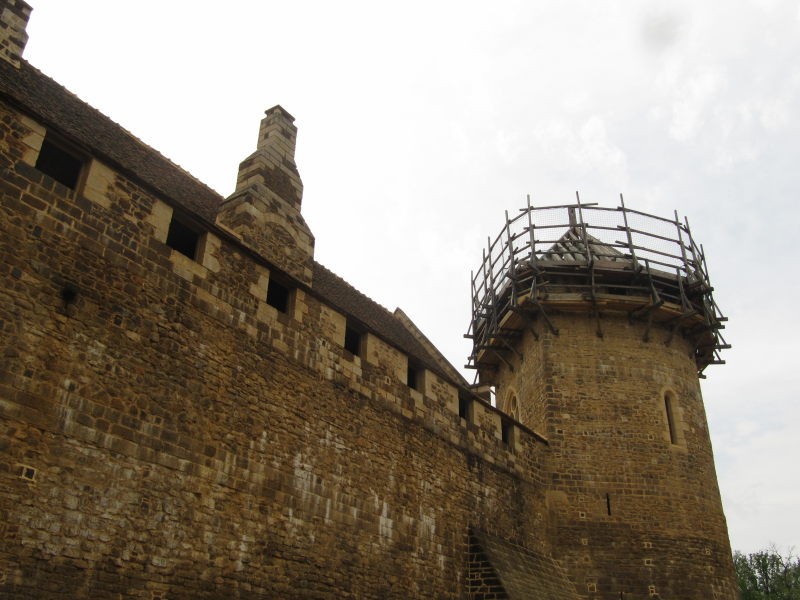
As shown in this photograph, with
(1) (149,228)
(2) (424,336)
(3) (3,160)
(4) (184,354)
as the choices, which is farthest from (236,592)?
(2) (424,336)

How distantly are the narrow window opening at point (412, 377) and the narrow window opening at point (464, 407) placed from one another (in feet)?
4.00

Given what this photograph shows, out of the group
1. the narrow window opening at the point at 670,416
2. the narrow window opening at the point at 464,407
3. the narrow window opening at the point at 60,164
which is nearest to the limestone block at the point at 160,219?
the narrow window opening at the point at 60,164

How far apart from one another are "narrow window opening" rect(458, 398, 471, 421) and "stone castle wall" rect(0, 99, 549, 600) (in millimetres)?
1687

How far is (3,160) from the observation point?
6.87m

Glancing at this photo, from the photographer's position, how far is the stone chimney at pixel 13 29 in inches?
370

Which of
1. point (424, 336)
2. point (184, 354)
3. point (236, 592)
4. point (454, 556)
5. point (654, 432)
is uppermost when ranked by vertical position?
point (424, 336)

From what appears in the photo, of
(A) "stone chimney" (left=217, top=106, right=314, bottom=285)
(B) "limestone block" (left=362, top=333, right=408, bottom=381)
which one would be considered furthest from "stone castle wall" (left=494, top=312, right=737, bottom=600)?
(A) "stone chimney" (left=217, top=106, right=314, bottom=285)

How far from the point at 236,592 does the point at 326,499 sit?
72.9 inches

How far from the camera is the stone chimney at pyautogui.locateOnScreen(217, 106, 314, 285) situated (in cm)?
1045

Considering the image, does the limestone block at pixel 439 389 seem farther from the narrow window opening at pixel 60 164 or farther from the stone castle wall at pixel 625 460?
the narrow window opening at pixel 60 164

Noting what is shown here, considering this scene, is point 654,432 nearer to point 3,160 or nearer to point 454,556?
point 454,556

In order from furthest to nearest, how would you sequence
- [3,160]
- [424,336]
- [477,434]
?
1. [424,336]
2. [477,434]
3. [3,160]

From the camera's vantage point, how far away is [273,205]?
35.9 ft

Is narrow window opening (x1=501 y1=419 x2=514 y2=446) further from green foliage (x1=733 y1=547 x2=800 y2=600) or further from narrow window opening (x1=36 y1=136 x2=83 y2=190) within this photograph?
green foliage (x1=733 y1=547 x2=800 y2=600)
